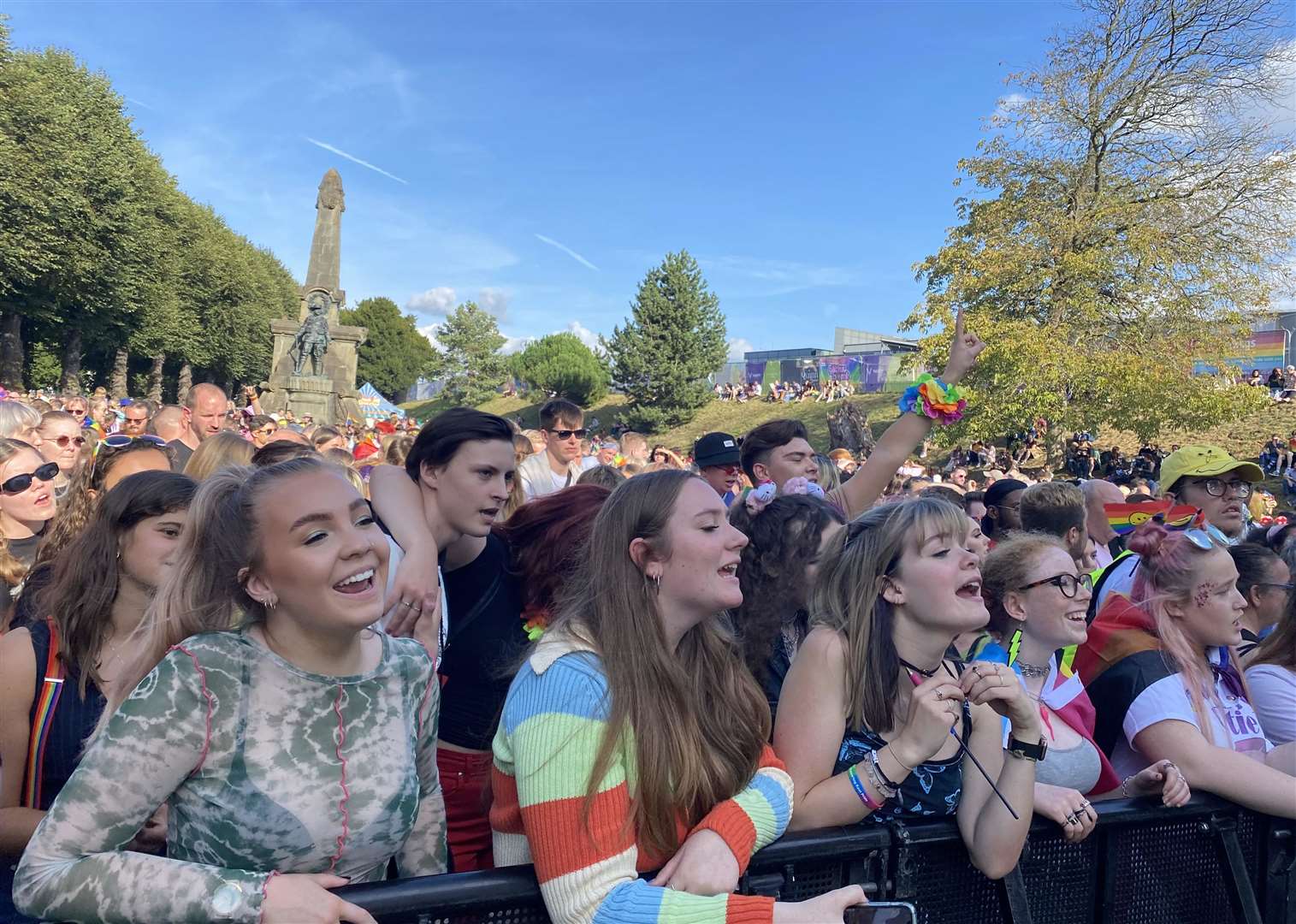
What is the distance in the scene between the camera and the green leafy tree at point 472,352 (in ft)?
271

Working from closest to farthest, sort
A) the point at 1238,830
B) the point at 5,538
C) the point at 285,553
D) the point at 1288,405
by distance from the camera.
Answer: the point at 285,553 → the point at 1238,830 → the point at 5,538 → the point at 1288,405

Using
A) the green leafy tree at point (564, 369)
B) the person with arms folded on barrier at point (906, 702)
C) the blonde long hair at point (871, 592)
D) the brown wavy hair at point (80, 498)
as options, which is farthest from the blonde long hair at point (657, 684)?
the green leafy tree at point (564, 369)

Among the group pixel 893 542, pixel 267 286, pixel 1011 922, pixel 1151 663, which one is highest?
pixel 267 286

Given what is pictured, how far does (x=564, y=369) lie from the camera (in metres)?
69.1

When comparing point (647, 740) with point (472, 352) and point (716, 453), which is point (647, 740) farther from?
point (472, 352)

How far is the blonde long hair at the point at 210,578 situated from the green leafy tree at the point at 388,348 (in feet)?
266

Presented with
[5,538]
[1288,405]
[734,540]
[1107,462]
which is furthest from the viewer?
[1288,405]

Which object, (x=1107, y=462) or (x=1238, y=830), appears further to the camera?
(x=1107, y=462)

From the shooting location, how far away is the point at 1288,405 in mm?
29297

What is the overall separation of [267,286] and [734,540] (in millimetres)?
63467

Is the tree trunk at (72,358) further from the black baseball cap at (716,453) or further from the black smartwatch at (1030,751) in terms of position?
the black smartwatch at (1030,751)

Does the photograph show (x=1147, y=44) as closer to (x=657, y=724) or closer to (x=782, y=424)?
(x=782, y=424)

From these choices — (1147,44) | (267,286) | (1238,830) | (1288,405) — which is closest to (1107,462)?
(1288,405)

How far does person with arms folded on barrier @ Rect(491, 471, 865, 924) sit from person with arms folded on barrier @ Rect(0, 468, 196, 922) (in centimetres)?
100
